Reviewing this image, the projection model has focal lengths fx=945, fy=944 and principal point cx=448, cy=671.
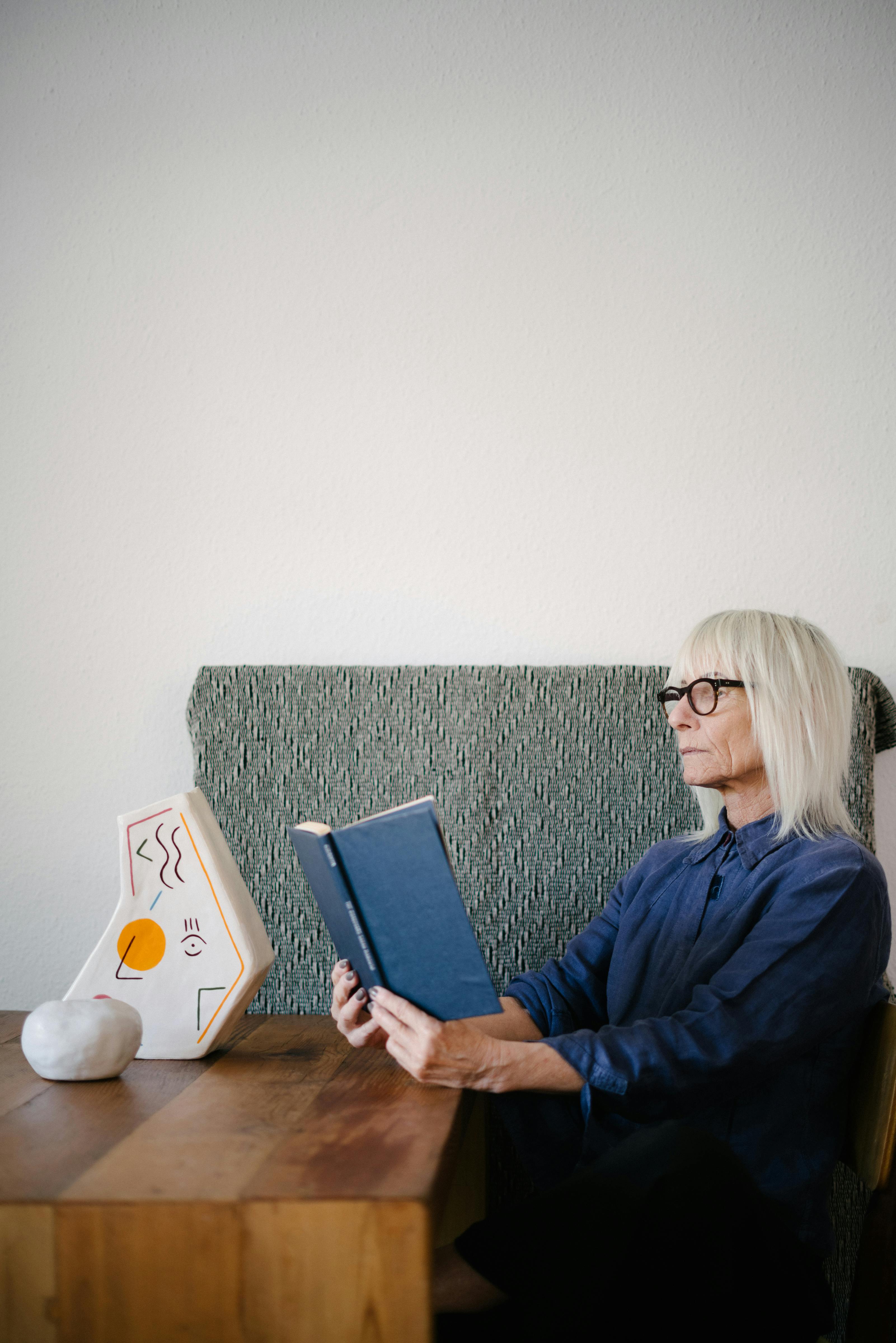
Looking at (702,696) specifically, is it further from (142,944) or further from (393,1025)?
(142,944)

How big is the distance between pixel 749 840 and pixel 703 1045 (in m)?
0.30

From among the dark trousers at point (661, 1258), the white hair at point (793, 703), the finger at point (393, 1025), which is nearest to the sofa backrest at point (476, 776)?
the white hair at point (793, 703)

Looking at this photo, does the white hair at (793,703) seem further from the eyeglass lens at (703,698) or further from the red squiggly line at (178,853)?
the red squiggly line at (178,853)

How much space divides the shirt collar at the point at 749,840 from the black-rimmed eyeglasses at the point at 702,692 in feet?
0.48

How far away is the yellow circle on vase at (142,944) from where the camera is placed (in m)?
1.10

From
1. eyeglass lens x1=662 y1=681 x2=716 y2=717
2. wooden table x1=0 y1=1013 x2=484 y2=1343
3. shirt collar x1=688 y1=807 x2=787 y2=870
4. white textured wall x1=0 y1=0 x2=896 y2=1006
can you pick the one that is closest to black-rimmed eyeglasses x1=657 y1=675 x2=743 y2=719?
eyeglass lens x1=662 y1=681 x2=716 y2=717

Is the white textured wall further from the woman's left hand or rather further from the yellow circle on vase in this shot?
the woman's left hand

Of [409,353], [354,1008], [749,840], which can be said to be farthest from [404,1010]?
[409,353]

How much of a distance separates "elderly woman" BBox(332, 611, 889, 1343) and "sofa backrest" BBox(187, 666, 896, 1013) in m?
0.10

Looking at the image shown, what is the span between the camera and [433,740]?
1463 millimetres

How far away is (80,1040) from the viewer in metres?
0.97

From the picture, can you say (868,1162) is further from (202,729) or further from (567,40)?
(567,40)

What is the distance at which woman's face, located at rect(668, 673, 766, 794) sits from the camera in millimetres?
1181

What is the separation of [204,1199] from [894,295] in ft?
5.37
